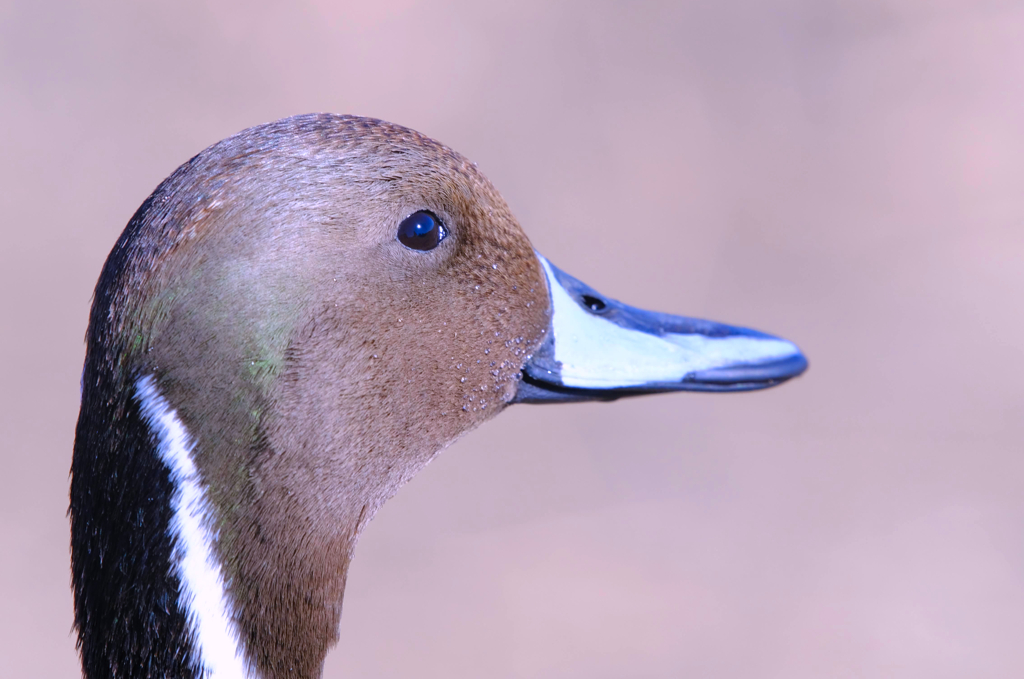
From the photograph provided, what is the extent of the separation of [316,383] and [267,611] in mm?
282

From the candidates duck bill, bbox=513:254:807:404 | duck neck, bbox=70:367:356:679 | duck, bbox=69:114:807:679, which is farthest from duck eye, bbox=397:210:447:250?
duck neck, bbox=70:367:356:679

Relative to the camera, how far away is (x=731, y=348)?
54.2 inches

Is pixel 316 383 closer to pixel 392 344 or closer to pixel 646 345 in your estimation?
pixel 392 344

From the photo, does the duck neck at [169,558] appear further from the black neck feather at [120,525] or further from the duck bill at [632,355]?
the duck bill at [632,355]

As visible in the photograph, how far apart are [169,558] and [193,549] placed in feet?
0.09

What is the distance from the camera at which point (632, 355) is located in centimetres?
134

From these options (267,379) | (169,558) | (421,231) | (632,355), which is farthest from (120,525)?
(632,355)

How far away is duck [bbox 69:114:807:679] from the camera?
1022mm

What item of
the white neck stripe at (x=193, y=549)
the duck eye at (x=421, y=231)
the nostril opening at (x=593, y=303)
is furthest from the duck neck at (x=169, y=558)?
the nostril opening at (x=593, y=303)

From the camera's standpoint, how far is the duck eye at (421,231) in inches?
46.3

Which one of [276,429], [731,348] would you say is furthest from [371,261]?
[731,348]

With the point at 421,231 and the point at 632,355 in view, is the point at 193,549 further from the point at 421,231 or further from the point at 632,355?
the point at 632,355

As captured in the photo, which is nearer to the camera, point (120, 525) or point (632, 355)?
point (120, 525)

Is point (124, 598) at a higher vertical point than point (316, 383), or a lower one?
lower
